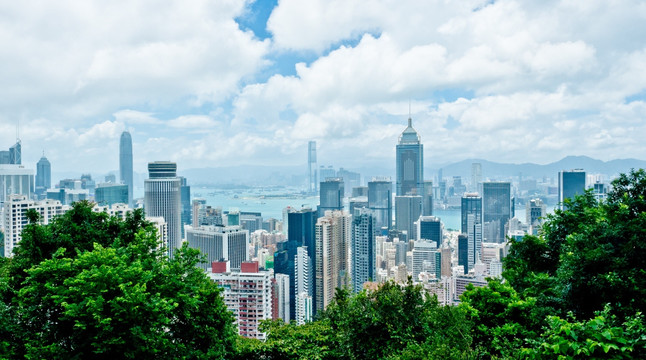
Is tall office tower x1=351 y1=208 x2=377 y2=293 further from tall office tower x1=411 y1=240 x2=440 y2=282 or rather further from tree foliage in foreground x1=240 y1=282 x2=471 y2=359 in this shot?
tree foliage in foreground x1=240 y1=282 x2=471 y2=359

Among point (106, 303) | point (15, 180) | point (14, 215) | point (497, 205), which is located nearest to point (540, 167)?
point (497, 205)

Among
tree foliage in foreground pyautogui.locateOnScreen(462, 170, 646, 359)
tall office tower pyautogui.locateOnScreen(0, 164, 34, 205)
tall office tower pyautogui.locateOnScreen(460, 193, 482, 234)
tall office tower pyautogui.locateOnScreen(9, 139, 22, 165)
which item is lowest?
tall office tower pyautogui.locateOnScreen(460, 193, 482, 234)

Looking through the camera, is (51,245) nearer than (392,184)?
Yes

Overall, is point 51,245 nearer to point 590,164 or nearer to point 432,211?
point 590,164

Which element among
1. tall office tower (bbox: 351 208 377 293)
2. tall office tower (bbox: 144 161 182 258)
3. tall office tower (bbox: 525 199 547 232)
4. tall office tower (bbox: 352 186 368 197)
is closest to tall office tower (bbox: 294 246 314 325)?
tall office tower (bbox: 351 208 377 293)

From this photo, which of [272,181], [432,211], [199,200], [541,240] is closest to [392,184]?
[432,211]

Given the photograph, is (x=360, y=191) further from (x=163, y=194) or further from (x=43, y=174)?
(x=43, y=174)
